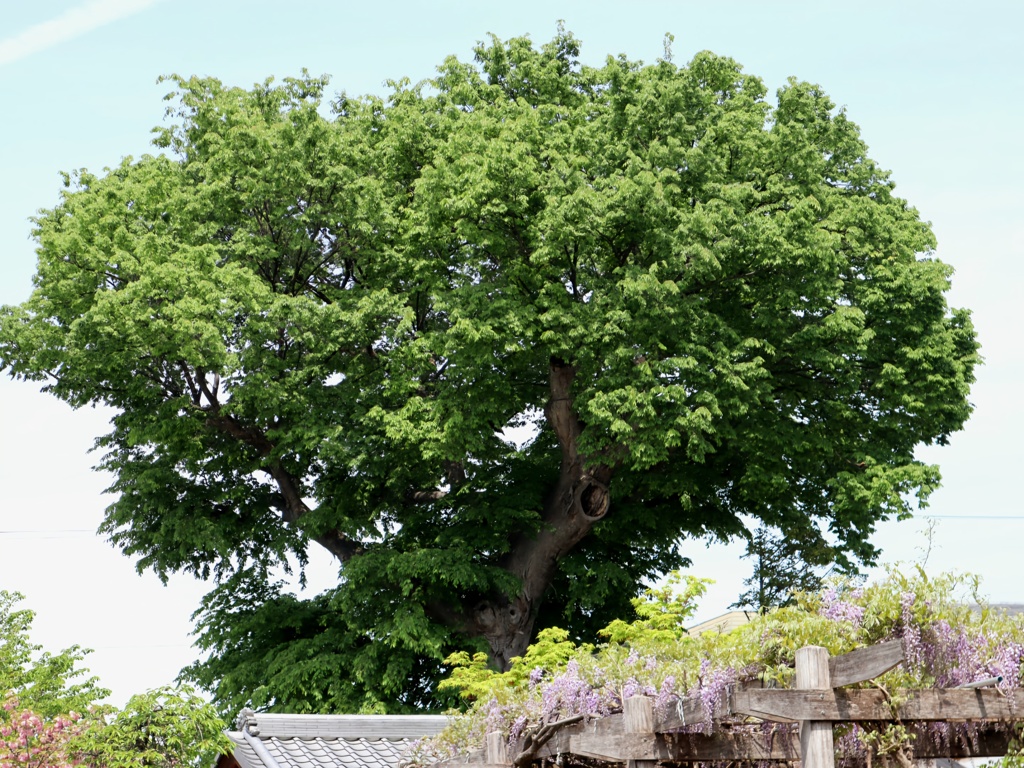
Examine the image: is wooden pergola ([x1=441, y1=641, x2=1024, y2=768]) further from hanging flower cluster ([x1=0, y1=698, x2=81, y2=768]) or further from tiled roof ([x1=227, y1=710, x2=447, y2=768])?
hanging flower cluster ([x1=0, y1=698, x2=81, y2=768])

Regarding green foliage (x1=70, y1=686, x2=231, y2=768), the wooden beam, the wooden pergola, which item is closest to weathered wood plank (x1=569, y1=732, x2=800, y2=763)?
the wooden pergola

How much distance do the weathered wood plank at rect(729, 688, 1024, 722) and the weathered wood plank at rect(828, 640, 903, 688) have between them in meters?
0.13

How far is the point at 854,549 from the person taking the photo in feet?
72.8

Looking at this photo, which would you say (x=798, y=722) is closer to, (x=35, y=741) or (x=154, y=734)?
(x=154, y=734)

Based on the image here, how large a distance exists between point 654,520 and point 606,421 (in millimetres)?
3685

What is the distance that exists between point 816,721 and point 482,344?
13383 mm

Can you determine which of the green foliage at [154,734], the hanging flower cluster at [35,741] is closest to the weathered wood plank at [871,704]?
the green foliage at [154,734]

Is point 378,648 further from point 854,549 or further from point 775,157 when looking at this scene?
point 775,157

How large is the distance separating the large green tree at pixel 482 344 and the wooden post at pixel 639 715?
1072 centimetres

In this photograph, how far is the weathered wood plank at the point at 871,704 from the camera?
7715 millimetres

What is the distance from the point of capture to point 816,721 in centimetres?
773

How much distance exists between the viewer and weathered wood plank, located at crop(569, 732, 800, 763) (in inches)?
347

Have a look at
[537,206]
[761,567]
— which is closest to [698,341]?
[537,206]

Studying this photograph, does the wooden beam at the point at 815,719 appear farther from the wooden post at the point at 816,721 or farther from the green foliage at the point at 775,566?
the green foliage at the point at 775,566
